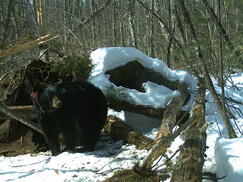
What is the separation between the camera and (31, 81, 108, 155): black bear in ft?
12.6

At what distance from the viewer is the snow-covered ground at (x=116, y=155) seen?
2093mm

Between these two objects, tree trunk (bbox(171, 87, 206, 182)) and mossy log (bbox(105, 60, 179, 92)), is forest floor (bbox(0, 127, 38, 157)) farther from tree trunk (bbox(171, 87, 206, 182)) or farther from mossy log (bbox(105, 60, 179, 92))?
tree trunk (bbox(171, 87, 206, 182))

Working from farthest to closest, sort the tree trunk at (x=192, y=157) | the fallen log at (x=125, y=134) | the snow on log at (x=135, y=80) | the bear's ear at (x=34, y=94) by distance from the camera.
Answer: the snow on log at (x=135, y=80) → the bear's ear at (x=34, y=94) → the fallen log at (x=125, y=134) → the tree trunk at (x=192, y=157)

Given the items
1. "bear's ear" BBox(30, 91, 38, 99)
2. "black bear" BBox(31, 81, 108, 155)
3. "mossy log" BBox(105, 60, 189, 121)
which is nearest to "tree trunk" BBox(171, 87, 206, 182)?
"black bear" BBox(31, 81, 108, 155)

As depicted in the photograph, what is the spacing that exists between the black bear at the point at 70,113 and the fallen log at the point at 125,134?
1.23 feet

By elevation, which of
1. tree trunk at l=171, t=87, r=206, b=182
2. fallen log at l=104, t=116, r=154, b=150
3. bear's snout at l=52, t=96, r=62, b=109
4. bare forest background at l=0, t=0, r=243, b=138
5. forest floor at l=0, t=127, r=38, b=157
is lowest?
forest floor at l=0, t=127, r=38, b=157

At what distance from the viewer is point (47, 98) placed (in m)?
3.80

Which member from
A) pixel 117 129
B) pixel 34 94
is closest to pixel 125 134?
pixel 117 129

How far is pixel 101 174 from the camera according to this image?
2.56m

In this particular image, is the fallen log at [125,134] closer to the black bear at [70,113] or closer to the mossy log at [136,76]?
the black bear at [70,113]

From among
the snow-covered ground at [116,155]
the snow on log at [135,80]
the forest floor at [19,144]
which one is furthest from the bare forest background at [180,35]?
the forest floor at [19,144]

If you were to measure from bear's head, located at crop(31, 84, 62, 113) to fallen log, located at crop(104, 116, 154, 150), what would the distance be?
1271mm

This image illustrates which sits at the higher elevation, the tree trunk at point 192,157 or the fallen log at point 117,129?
the tree trunk at point 192,157

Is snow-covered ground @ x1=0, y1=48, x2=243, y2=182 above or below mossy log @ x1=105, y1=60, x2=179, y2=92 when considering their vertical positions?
below
